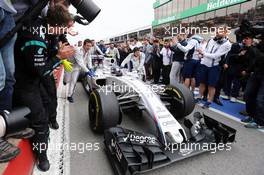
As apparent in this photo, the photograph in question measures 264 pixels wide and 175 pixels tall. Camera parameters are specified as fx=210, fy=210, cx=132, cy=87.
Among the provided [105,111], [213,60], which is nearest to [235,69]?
[213,60]

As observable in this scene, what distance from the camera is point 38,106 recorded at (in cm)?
194

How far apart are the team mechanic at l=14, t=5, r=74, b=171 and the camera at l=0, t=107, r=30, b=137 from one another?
319 mm

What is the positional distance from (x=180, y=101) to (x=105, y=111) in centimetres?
134

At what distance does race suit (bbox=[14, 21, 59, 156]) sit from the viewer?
5.65 feet

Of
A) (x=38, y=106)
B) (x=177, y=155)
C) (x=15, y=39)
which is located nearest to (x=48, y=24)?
(x=15, y=39)

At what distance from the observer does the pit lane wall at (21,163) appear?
1.52 meters

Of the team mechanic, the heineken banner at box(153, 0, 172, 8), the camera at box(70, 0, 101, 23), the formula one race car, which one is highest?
the heineken banner at box(153, 0, 172, 8)

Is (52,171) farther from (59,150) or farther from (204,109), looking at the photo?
(204,109)

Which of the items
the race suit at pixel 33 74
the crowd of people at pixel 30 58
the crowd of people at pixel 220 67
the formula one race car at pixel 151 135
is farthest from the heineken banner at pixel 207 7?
the race suit at pixel 33 74

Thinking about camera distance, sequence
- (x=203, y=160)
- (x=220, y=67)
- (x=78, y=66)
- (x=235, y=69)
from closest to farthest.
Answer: (x=203, y=160), (x=220, y=67), (x=78, y=66), (x=235, y=69)

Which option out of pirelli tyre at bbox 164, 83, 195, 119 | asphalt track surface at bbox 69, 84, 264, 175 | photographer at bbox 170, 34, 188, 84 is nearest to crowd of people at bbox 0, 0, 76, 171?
asphalt track surface at bbox 69, 84, 264, 175

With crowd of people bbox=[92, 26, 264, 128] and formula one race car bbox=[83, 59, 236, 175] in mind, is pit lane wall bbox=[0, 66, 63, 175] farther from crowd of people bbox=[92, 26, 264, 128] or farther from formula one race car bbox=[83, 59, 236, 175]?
crowd of people bbox=[92, 26, 264, 128]

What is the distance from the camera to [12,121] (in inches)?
58.4

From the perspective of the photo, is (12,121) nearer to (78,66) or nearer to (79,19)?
(79,19)
